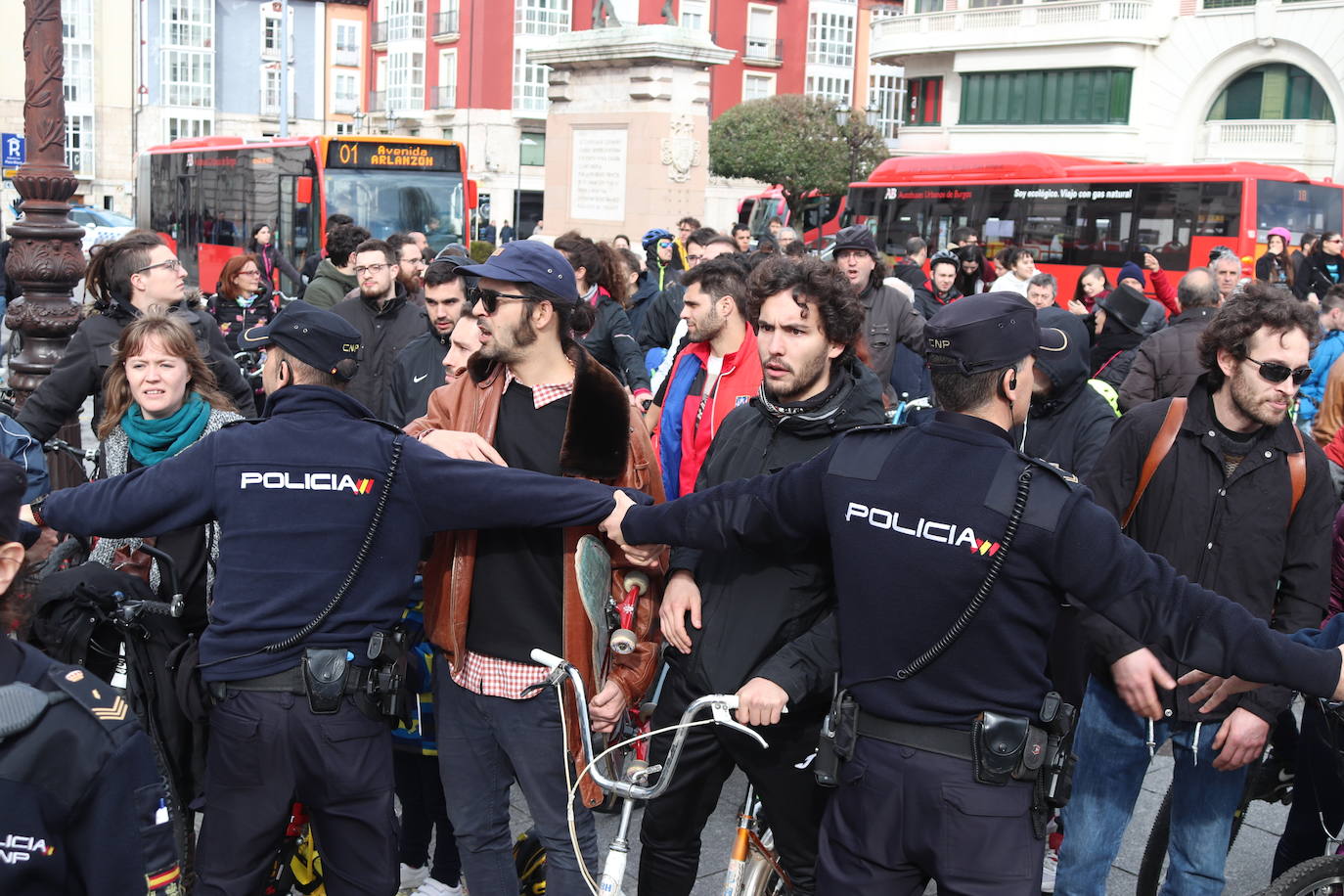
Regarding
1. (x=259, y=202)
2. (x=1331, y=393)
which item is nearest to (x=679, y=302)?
(x=1331, y=393)

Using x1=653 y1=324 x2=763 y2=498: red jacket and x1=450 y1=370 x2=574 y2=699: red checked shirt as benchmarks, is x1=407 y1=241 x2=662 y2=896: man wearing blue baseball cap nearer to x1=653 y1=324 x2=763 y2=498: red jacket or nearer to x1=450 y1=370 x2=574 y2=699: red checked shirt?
x1=450 y1=370 x2=574 y2=699: red checked shirt

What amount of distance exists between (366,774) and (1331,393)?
5.79 meters

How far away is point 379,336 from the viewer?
7871mm

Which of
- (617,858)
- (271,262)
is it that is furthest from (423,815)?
(271,262)

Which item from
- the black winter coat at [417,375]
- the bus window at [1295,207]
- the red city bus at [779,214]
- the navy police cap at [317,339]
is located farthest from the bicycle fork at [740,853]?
the red city bus at [779,214]

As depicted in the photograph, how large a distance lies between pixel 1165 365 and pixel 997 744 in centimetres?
493

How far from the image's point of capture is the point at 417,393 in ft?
21.1

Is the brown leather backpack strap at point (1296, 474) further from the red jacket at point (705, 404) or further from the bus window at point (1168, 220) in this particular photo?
the bus window at point (1168, 220)

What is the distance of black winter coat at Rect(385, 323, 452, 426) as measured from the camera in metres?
6.39

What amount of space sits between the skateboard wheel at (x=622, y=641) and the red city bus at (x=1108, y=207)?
20408mm

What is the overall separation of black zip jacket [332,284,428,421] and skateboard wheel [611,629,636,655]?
4.33 m

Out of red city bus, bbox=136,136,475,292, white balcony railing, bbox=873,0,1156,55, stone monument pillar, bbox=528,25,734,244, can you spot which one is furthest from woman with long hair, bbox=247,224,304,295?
white balcony railing, bbox=873,0,1156,55

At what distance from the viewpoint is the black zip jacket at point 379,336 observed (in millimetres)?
7781

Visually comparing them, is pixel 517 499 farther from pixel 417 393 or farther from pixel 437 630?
pixel 417 393
